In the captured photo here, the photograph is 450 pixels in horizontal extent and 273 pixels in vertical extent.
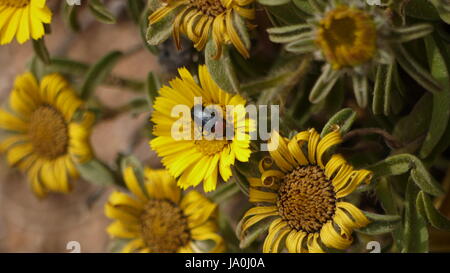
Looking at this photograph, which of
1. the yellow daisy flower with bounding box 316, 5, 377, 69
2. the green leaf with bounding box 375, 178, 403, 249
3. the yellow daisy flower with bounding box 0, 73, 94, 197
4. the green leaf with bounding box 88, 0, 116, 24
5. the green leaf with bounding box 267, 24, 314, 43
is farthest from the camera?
the yellow daisy flower with bounding box 0, 73, 94, 197

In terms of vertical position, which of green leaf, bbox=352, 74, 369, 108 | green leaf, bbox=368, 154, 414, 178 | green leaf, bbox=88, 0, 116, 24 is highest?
green leaf, bbox=88, 0, 116, 24

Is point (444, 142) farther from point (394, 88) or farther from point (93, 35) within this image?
point (93, 35)

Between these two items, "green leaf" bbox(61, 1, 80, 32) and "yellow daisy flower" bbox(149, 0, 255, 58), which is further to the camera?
"green leaf" bbox(61, 1, 80, 32)

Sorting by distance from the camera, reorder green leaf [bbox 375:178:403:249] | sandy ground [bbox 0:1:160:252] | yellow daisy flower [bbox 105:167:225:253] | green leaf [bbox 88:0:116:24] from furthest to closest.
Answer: sandy ground [bbox 0:1:160:252] < yellow daisy flower [bbox 105:167:225:253] < green leaf [bbox 88:0:116:24] < green leaf [bbox 375:178:403:249]

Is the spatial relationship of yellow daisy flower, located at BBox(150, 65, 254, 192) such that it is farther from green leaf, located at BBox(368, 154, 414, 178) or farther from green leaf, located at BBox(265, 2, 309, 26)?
green leaf, located at BBox(368, 154, 414, 178)

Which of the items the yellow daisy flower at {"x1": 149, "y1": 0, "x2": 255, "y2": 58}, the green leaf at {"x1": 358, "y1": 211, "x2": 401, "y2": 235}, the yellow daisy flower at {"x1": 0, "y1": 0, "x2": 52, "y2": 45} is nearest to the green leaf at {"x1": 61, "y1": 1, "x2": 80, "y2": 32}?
the yellow daisy flower at {"x1": 0, "y1": 0, "x2": 52, "y2": 45}

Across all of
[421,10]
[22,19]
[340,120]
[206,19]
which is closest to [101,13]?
[22,19]
